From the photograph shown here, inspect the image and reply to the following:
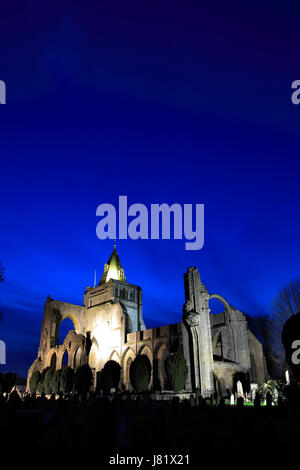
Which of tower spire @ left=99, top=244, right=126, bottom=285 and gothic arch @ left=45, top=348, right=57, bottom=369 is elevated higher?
Result: tower spire @ left=99, top=244, right=126, bottom=285

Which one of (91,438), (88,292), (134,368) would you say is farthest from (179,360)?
(88,292)

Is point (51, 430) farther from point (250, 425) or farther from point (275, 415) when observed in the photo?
point (275, 415)

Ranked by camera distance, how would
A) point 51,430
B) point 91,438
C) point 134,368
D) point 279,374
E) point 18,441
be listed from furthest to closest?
point 279,374
point 134,368
point 18,441
point 51,430
point 91,438

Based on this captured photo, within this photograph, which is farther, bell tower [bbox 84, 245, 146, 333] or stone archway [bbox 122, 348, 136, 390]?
bell tower [bbox 84, 245, 146, 333]

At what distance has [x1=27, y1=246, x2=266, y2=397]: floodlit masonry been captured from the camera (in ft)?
94.5

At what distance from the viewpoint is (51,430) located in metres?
7.39

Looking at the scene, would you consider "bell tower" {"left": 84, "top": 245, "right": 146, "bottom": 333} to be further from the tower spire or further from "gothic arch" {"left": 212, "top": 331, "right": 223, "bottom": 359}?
"gothic arch" {"left": 212, "top": 331, "right": 223, "bottom": 359}

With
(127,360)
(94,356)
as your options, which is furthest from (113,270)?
(127,360)

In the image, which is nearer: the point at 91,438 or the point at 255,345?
the point at 91,438

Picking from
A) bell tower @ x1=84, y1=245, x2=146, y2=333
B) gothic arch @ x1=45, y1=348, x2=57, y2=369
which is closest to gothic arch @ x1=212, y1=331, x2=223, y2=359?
bell tower @ x1=84, y1=245, x2=146, y2=333

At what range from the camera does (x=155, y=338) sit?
125ft

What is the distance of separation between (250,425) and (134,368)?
24.5 meters

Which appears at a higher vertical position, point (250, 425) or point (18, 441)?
point (250, 425)

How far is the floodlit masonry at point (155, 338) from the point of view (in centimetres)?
2881
